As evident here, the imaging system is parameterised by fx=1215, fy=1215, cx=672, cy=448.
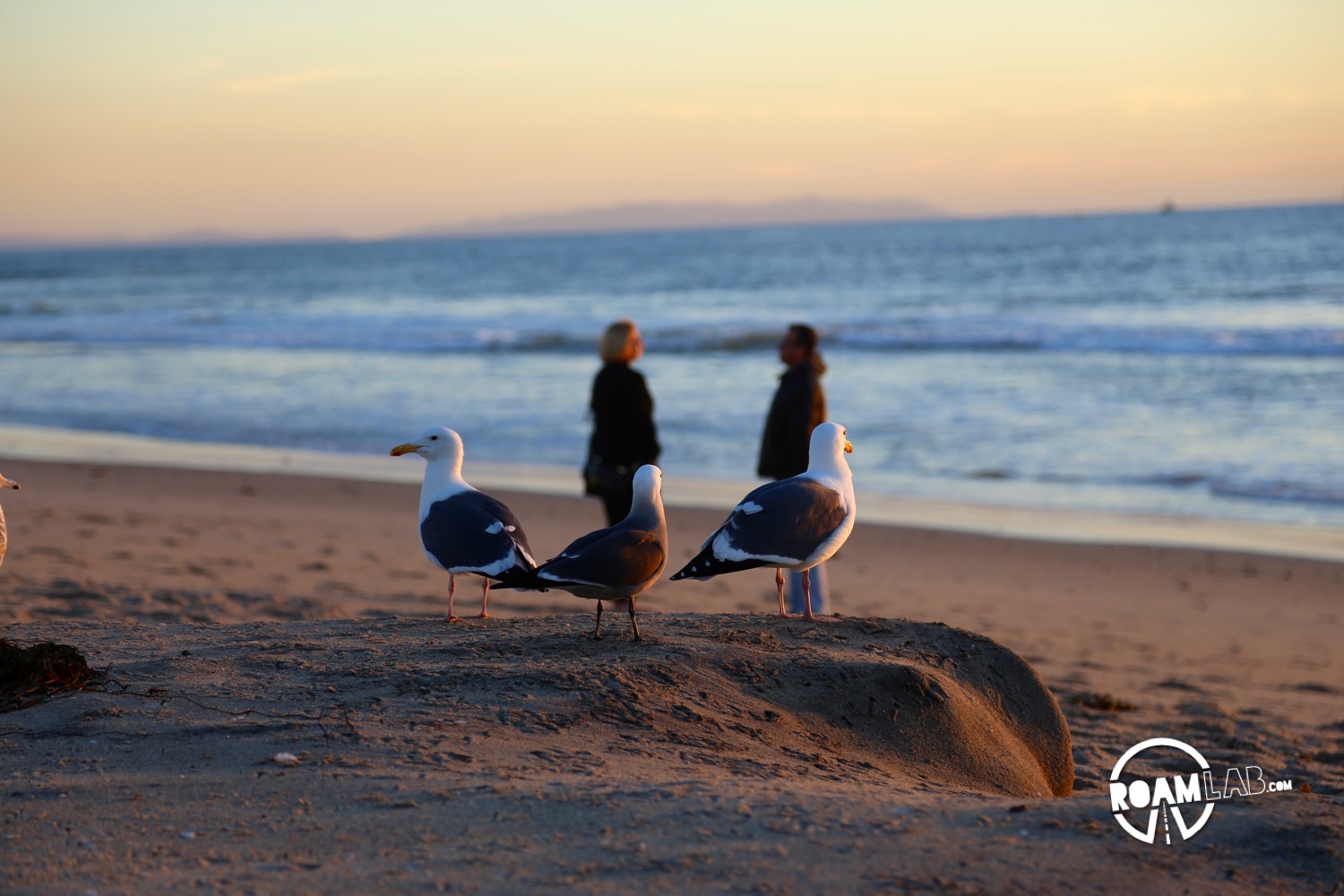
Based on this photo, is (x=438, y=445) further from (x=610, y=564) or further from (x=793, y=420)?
(x=793, y=420)

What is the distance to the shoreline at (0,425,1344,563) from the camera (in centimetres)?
1123

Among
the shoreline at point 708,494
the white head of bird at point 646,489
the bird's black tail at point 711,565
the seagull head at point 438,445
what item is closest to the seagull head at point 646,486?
the white head of bird at point 646,489

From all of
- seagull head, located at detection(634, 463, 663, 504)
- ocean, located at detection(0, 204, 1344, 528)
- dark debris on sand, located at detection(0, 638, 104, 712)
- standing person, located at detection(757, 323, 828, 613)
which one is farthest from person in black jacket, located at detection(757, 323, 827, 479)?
dark debris on sand, located at detection(0, 638, 104, 712)

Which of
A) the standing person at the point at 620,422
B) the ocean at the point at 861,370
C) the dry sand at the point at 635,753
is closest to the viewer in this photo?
the dry sand at the point at 635,753

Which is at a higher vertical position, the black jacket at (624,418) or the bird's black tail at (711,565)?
the black jacket at (624,418)

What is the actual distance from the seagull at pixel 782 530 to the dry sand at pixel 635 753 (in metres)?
0.35

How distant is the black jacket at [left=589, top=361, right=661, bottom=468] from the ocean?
0.22 meters

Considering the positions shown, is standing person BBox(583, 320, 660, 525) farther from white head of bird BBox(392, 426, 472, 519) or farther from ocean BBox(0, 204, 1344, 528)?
white head of bird BBox(392, 426, 472, 519)

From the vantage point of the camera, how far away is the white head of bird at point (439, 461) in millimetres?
5586

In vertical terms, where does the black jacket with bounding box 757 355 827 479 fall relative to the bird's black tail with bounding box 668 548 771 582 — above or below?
above

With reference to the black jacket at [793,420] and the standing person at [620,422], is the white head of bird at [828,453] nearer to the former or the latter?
the black jacket at [793,420]

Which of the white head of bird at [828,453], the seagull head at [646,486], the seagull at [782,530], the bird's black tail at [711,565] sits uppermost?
the white head of bird at [828,453]

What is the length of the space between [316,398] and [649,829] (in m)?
19.2

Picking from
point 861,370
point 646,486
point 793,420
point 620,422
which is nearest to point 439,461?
point 646,486
